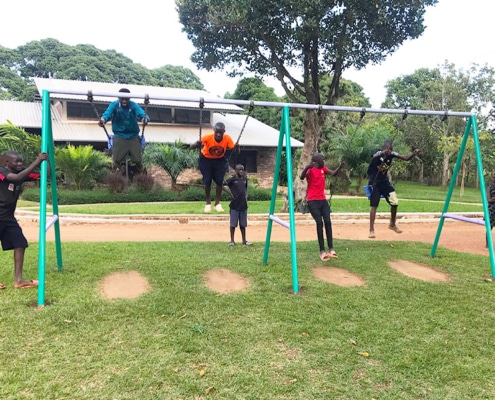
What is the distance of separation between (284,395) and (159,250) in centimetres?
471

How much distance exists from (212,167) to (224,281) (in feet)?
7.85

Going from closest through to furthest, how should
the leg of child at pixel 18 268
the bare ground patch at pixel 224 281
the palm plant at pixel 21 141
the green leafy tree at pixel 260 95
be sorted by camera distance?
the leg of child at pixel 18 268
the bare ground patch at pixel 224 281
the palm plant at pixel 21 141
the green leafy tree at pixel 260 95

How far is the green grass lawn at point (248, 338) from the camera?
10.6 feet

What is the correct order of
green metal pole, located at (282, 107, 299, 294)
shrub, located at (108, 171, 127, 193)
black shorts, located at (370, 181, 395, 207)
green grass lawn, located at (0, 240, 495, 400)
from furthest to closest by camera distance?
shrub, located at (108, 171, 127, 193)
black shorts, located at (370, 181, 395, 207)
green metal pole, located at (282, 107, 299, 294)
green grass lawn, located at (0, 240, 495, 400)

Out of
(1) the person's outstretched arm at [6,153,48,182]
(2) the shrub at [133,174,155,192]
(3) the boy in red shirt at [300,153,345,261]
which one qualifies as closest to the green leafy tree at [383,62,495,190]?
(2) the shrub at [133,174,155,192]

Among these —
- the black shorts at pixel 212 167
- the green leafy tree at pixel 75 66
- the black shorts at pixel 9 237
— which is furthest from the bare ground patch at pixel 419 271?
the green leafy tree at pixel 75 66

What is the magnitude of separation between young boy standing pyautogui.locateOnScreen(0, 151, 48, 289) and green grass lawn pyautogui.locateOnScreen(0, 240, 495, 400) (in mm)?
A: 306

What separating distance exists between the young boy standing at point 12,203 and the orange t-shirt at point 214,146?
110 inches

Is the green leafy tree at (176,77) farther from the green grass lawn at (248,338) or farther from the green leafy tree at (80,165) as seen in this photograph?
the green grass lawn at (248,338)

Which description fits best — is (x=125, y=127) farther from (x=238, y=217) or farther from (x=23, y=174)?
(x=238, y=217)

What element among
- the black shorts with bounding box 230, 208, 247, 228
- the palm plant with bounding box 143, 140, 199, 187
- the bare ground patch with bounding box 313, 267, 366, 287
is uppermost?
the palm plant with bounding box 143, 140, 199, 187

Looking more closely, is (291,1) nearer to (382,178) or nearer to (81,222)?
(382,178)

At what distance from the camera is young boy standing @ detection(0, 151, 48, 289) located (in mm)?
4945

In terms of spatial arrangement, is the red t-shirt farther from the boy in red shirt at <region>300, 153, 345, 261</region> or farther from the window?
the window
